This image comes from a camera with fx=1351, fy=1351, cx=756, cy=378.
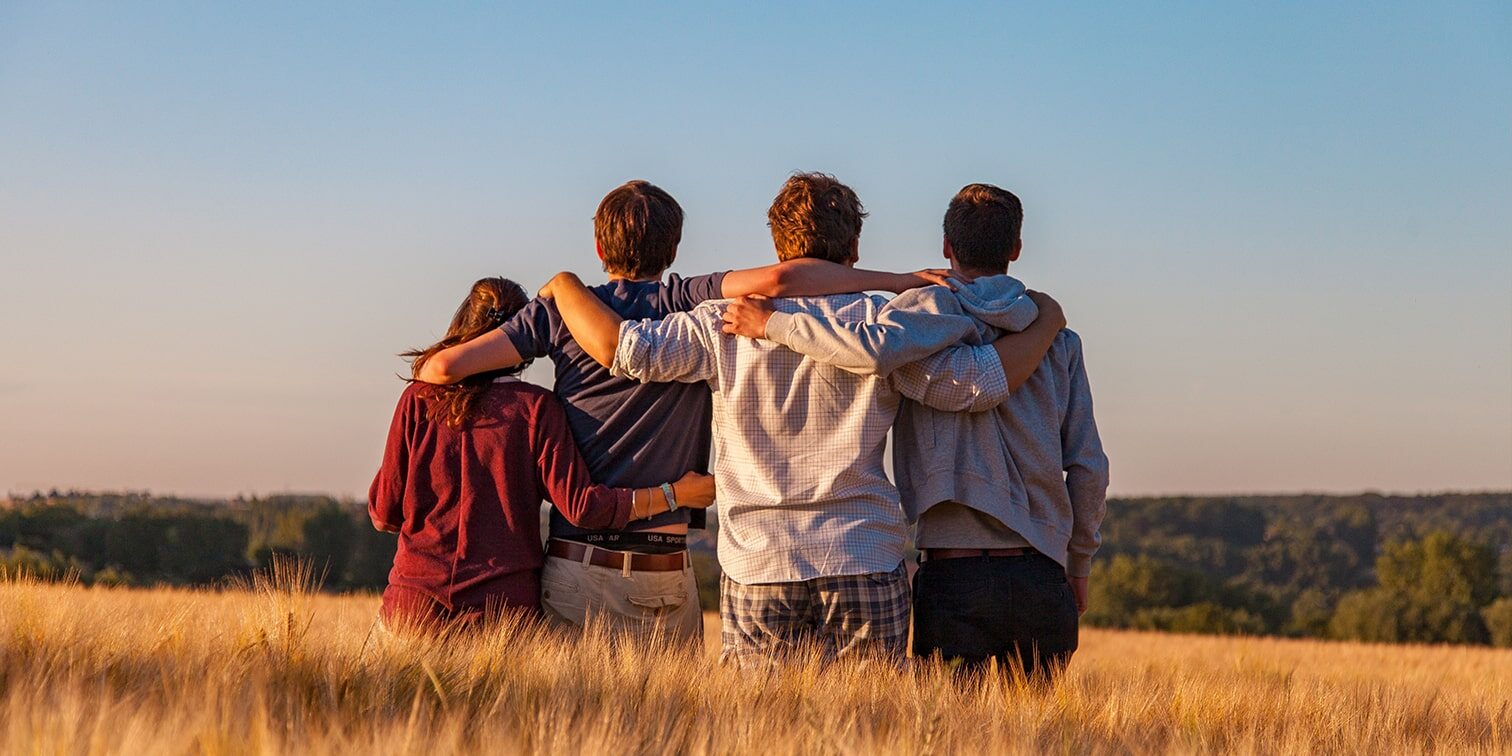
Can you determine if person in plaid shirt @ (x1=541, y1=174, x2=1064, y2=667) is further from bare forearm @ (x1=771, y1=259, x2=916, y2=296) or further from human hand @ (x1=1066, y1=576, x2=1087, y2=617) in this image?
human hand @ (x1=1066, y1=576, x2=1087, y2=617)

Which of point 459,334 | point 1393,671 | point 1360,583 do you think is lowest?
→ point 1360,583

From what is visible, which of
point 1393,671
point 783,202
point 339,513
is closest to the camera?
A: point 783,202

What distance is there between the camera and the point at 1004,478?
5.05 metres

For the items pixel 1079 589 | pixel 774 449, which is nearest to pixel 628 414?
pixel 774 449

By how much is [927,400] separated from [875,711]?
49.2 inches

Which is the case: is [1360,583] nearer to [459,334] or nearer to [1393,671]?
[1393,671]

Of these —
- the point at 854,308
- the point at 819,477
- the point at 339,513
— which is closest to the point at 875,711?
the point at 819,477

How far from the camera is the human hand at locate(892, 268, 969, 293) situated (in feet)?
16.7

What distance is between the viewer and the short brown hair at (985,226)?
5156 millimetres

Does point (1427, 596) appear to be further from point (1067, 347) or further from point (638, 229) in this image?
point (638, 229)

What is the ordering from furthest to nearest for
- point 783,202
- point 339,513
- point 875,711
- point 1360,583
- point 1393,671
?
1. point 1360,583
2. point 339,513
3. point 1393,671
4. point 783,202
5. point 875,711

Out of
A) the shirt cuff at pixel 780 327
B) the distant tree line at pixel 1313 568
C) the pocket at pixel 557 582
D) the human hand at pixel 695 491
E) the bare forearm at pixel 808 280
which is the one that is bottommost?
the distant tree line at pixel 1313 568

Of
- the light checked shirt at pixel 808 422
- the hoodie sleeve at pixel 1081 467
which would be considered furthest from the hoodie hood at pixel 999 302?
the hoodie sleeve at pixel 1081 467

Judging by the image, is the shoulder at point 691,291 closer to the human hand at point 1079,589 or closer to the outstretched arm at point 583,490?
the outstretched arm at point 583,490
